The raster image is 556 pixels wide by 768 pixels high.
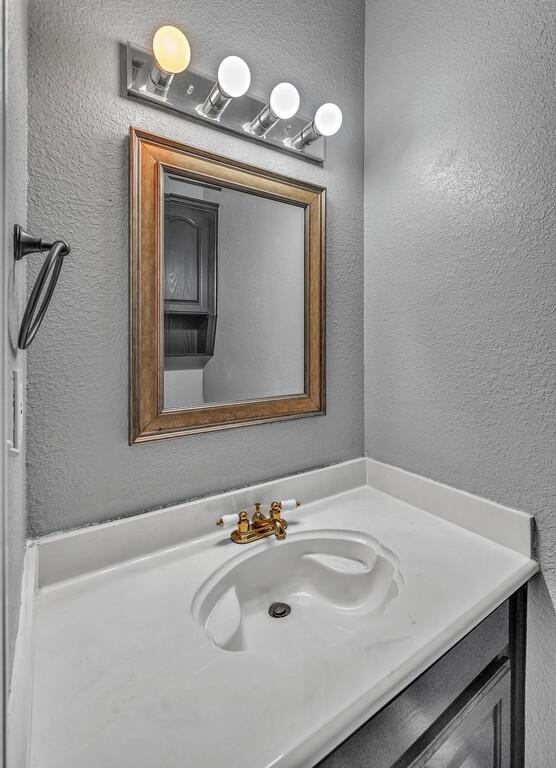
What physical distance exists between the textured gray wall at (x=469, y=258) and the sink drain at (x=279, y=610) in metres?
0.54

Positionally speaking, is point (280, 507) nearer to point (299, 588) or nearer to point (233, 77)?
point (299, 588)

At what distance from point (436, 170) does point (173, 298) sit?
0.78 meters

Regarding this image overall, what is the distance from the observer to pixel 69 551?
2.77ft

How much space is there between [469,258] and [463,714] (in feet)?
3.21

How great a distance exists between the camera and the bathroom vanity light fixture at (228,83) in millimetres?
A: 938

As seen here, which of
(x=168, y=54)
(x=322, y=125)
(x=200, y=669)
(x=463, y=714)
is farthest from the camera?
(x=322, y=125)

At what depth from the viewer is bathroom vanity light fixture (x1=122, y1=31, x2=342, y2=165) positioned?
88cm

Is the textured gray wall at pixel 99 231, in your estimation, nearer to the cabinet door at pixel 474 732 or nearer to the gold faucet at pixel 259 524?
the gold faucet at pixel 259 524

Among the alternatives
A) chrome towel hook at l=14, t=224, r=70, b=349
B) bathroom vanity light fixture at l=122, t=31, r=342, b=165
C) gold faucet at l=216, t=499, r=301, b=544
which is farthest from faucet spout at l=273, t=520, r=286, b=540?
bathroom vanity light fixture at l=122, t=31, r=342, b=165

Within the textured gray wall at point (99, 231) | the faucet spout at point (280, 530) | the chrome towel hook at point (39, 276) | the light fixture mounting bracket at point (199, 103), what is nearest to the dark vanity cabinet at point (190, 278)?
the textured gray wall at point (99, 231)

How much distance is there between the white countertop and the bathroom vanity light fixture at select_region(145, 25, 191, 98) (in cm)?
108

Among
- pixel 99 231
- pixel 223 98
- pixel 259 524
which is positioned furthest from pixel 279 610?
pixel 223 98

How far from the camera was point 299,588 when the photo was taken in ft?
3.31

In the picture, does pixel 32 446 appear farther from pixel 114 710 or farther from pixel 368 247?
pixel 368 247
